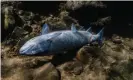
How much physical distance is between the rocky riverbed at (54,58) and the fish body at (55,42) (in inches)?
13.0

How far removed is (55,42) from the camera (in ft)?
12.4

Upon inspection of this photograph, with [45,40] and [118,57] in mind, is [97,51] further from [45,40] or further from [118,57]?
[45,40]

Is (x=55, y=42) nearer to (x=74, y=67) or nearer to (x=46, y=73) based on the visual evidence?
(x=46, y=73)

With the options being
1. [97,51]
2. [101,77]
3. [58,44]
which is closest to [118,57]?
[97,51]

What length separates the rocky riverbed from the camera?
13.5 feet

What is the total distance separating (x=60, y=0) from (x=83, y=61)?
9.31 feet

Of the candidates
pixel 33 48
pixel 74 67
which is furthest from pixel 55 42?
pixel 74 67

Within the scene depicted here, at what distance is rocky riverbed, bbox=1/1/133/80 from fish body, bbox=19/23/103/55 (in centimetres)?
33

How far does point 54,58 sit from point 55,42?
704 millimetres

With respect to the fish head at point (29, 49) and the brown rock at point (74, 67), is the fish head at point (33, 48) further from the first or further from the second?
the brown rock at point (74, 67)

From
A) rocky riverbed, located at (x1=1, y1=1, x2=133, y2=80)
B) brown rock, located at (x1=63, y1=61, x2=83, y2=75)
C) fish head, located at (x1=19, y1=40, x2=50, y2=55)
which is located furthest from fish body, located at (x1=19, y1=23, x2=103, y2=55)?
A: brown rock, located at (x1=63, y1=61, x2=83, y2=75)

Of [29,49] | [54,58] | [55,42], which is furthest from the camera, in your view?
[54,58]

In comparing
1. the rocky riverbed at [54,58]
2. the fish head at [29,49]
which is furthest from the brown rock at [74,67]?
the fish head at [29,49]

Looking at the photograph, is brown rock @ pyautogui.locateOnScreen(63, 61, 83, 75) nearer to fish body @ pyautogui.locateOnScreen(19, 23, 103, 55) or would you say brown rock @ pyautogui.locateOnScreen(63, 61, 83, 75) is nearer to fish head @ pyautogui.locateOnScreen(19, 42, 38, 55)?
fish body @ pyautogui.locateOnScreen(19, 23, 103, 55)
